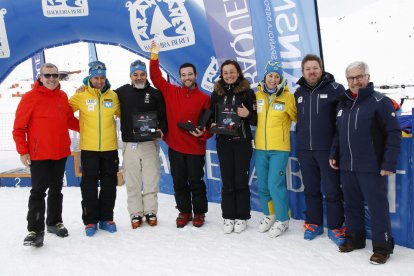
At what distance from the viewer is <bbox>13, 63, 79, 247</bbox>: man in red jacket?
11.0 feet

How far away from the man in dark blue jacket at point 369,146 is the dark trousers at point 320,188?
0.21 meters

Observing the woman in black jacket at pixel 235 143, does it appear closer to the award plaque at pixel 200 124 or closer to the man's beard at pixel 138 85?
the award plaque at pixel 200 124

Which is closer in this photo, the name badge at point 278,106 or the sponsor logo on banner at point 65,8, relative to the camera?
the name badge at point 278,106

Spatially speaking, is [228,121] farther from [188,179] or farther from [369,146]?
[369,146]

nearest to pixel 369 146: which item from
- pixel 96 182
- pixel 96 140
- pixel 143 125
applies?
pixel 143 125

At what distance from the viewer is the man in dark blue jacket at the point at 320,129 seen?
131 inches

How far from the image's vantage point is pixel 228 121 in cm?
357

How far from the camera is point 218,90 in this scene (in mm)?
3674

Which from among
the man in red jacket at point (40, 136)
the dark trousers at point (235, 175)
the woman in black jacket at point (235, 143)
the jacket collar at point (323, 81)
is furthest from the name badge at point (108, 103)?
the jacket collar at point (323, 81)

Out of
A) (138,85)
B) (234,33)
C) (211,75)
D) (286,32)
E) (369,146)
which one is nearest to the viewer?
(369,146)

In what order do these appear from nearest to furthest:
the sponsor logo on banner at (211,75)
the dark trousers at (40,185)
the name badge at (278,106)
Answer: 1. the dark trousers at (40,185)
2. the name badge at (278,106)
3. the sponsor logo on banner at (211,75)

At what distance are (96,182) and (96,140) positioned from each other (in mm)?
456

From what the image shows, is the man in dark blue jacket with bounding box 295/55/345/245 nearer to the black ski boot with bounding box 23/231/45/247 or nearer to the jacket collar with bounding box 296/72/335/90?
the jacket collar with bounding box 296/72/335/90

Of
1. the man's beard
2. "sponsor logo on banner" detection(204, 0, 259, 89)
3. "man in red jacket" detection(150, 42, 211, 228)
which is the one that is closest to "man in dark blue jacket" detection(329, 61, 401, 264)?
"man in red jacket" detection(150, 42, 211, 228)
